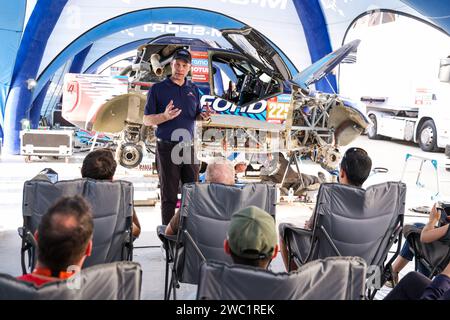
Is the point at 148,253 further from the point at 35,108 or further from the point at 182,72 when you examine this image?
the point at 35,108

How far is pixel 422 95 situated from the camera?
15.2m

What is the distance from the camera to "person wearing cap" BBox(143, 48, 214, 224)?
4793mm

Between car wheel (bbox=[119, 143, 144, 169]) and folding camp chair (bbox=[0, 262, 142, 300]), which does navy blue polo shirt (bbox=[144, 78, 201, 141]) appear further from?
car wheel (bbox=[119, 143, 144, 169])

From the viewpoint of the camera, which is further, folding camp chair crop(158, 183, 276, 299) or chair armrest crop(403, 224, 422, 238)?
chair armrest crop(403, 224, 422, 238)

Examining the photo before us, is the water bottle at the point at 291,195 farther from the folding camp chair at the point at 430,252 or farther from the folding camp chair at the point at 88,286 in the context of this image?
the folding camp chair at the point at 88,286

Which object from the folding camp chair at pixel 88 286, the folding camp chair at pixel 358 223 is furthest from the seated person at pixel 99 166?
the folding camp chair at pixel 88 286

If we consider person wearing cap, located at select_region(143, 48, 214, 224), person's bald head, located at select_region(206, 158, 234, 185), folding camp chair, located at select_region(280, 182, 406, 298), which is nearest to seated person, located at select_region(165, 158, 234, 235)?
person's bald head, located at select_region(206, 158, 234, 185)

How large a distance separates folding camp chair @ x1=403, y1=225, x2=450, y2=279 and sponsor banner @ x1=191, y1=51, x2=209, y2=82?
4433 millimetres

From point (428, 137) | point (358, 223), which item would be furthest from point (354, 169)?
point (428, 137)

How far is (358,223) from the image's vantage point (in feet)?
11.0

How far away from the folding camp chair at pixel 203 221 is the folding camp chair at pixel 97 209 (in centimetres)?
34

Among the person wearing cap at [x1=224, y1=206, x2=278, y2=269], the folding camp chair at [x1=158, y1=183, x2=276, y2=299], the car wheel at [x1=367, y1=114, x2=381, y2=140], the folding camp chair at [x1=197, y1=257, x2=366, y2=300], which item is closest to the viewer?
the folding camp chair at [x1=197, y1=257, x2=366, y2=300]

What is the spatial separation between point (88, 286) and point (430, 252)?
2494 millimetres

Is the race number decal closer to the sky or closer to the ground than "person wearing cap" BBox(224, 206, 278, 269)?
closer to the sky
